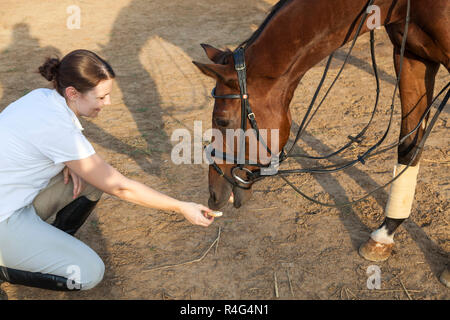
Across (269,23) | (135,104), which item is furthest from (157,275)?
(135,104)

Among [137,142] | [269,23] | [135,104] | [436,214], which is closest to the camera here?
[269,23]

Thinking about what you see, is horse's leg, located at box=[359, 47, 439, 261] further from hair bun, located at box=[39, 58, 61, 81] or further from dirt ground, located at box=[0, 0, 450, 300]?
hair bun, located at box=[39, 58, 61, 81]

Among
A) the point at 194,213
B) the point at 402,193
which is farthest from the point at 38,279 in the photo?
the point at 402,193

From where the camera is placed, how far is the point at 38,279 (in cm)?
261

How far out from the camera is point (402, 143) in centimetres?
309

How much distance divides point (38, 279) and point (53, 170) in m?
0.64

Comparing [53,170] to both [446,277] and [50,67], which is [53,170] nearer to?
[50,67]

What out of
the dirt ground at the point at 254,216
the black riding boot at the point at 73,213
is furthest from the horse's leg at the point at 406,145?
the black riding boot at the point at 73,213

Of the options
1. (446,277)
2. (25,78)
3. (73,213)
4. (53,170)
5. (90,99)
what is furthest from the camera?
(25,78)

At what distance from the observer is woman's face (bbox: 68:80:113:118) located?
2.58 m

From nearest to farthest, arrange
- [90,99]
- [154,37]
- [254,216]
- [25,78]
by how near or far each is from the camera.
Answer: [90,99]
[254,216]
[25,78]
[154,37]

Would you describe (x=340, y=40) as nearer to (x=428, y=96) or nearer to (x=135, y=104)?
(x=428, y=96)

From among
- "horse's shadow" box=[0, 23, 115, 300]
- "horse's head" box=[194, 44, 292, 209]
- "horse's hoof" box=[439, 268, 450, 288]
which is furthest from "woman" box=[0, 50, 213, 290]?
"horse's hoof" box=[439, 268, 450, 288]
